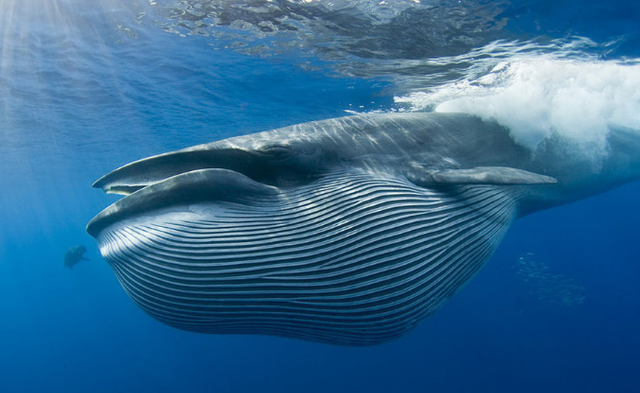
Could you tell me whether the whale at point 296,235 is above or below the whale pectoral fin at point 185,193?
below

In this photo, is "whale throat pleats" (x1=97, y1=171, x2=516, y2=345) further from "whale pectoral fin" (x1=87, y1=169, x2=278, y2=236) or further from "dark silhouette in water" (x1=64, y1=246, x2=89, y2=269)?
"dark silhouette in water" (x1=64, y1=246, x2=89, y2=269)

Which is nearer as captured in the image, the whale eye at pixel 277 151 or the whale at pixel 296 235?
the whale at pixel 296 235

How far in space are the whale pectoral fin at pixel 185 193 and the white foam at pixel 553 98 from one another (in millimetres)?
5187

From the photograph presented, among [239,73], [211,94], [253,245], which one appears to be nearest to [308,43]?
[239,73]

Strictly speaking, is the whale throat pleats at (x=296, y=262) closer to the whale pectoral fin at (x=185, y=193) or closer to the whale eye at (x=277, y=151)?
the whale pectoral fin at (x=185, y=193)

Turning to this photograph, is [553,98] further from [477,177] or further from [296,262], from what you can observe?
[296,262]

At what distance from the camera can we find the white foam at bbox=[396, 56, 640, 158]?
686 centimetres

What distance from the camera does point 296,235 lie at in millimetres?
3125

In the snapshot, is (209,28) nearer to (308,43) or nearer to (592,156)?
(308,43)

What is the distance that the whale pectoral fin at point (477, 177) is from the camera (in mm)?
3861

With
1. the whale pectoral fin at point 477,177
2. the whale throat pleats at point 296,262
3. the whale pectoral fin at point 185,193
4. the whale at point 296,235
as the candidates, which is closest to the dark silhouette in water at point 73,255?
the whale at point 296,235

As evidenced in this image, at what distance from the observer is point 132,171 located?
360 cm

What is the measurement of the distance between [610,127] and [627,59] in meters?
5.01

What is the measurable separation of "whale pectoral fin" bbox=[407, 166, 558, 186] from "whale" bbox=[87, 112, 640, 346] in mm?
18
